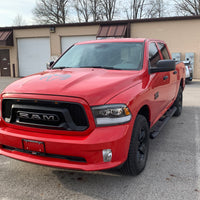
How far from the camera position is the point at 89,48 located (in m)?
4.20

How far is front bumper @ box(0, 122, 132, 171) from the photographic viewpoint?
2408mm

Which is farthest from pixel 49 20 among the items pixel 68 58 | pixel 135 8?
pixel 68 58

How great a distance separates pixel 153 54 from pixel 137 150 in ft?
6.43

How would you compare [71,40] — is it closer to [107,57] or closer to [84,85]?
[107,57]

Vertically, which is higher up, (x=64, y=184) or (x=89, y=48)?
(x=89, y=48)

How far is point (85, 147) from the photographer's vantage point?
94.3 inches

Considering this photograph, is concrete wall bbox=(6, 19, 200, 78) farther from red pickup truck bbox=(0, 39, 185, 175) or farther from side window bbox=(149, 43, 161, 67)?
red pickup truck bbox=(0, 39, 185, 175)

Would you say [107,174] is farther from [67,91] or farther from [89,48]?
[89,48]

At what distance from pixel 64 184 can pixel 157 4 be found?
4282cm

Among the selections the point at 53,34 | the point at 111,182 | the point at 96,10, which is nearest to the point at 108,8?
the point at 96,10

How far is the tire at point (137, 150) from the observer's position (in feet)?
9.07

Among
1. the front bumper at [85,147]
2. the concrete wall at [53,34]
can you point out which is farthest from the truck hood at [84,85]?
the concrete wall at [53,34]

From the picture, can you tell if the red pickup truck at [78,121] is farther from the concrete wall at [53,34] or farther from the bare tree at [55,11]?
the bare tree at [55,11]

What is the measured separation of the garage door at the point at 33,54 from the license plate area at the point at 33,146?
55.9 ft
